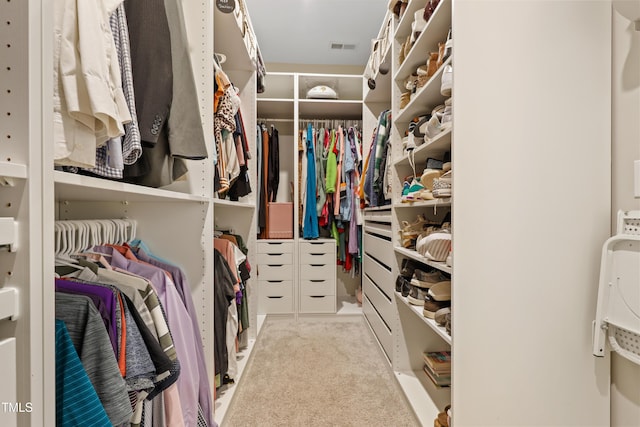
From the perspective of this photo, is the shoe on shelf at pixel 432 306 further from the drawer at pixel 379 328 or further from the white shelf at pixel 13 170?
the white shelf at pixel 13 170

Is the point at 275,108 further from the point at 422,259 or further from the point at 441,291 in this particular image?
the point at 441,291

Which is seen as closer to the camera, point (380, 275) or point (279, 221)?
point (380, 275)

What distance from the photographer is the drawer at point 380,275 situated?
184cm

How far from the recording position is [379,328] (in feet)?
6.81

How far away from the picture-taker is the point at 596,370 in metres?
1.06

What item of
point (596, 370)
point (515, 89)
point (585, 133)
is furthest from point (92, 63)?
point (596, 370)

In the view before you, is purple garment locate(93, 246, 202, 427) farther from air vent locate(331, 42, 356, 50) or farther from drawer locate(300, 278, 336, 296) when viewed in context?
air vent locate(331, 42, 356, 50)

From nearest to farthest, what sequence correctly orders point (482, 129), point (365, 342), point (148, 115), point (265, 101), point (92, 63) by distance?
point (92, 63) < point (148, 115) < point (482, 129) < point (365, 342) < point (265, 101)

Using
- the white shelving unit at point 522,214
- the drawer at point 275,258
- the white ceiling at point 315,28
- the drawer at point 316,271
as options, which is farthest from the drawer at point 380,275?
the white ceiling at point 315,28

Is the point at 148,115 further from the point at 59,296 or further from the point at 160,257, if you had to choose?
the point at 160,257

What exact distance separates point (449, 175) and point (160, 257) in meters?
1.11

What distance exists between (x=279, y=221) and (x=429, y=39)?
1741mm

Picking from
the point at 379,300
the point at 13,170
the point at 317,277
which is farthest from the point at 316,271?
the point at 13,170

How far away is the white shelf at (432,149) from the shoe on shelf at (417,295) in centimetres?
64
